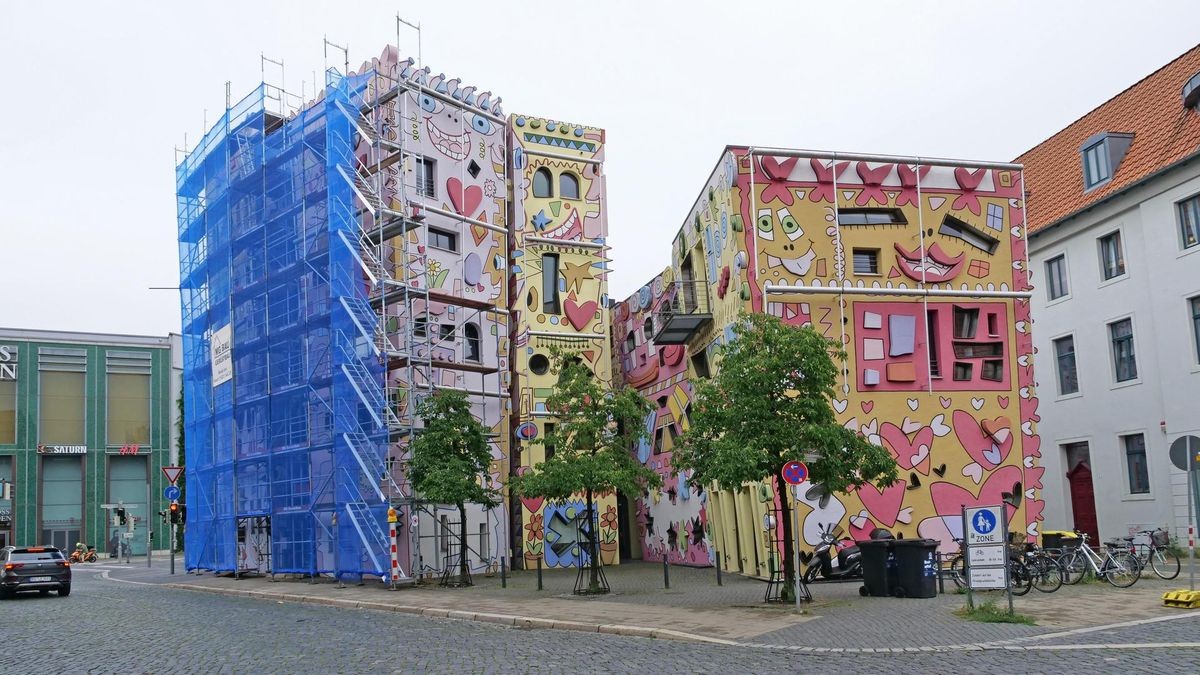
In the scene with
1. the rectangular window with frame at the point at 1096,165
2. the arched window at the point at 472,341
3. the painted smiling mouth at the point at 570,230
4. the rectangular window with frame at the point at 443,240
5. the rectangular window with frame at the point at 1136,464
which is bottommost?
the rectangular window with frame at the point at 1136,464

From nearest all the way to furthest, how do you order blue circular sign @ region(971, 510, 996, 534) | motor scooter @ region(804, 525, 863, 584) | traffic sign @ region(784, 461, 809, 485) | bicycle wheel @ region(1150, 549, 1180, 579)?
1. blue circular sign @ region(971, 510, 996, 534)
2. traffic sign @ region(784, 461, 809, 485)
3. bicycle wheel @ region(1150, 549, 1180, 579)
4. motor scooter @ region(804, 525, 863, 584)

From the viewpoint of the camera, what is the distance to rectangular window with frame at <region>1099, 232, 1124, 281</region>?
106 feet

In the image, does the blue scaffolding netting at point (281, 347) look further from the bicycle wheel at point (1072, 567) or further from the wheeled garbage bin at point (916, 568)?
the bicycle wheel at point (1072, 567)

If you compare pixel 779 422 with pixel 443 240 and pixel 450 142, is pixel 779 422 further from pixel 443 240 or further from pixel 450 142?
pixel 450 142

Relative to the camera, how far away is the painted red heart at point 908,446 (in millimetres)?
27031

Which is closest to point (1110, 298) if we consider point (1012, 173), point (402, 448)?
point (1012, 173)

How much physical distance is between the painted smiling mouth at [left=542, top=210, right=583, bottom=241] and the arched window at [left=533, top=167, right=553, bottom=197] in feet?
3.39

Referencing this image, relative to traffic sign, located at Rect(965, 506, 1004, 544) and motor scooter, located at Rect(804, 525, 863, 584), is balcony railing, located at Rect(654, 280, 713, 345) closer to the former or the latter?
motor scooter, located at Rect(804, 525, 863, 584)

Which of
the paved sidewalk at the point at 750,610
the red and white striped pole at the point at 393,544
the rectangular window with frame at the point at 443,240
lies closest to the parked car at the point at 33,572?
the paved sidewalk at the point at 750,610

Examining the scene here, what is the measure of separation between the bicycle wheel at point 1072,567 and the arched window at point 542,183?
20612 mm

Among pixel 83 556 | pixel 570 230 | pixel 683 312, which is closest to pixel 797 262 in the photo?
pixel 683 312

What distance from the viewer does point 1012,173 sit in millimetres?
29078

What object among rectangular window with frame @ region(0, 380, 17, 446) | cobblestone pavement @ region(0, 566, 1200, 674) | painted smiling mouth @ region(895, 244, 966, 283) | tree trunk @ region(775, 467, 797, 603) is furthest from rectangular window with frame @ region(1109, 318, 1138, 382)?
rectangular window with frame @ region(0, 380, 17, 446)

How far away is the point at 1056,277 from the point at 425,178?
20026mm
